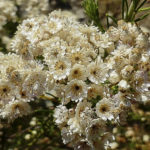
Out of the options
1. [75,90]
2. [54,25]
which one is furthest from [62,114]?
[54,25]

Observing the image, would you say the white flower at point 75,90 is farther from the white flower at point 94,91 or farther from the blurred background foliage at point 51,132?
the blurred background foliage at point 51,132

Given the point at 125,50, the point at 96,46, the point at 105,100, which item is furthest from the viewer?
the point at 96,46

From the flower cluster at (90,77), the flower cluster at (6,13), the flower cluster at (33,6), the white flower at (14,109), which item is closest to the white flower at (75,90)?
the flower cluster at (90,77)

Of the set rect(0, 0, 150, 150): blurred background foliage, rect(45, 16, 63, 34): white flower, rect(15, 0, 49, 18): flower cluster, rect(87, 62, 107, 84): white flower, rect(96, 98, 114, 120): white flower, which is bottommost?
rect(0, 0, 150, 150): blurred background foliage

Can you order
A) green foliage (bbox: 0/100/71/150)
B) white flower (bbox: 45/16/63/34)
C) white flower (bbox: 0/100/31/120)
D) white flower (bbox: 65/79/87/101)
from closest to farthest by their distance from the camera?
white flower (bbox: 65/79/87/101) < white flower (bbox: 0/100/31/120) < white flower (bbox: 45/16/63/34) < green foliage (bbox: 0/100/71/150)

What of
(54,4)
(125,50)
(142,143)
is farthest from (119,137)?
(54,4)

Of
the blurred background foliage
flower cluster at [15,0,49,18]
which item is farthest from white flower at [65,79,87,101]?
flower cluster at [15,0,49,18]

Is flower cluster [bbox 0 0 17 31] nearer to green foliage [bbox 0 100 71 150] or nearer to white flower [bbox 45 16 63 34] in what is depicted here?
green foliage [bbox 0 100 71 150]

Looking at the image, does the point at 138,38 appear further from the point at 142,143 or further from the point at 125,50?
the point at 142,143
